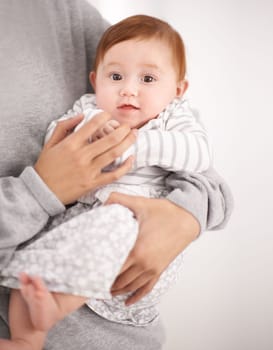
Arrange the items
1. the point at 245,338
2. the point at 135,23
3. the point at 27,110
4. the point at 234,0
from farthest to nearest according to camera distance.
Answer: the point at 245,338 < the point at 234,0 < the point at 135,23 < the point at 27,110

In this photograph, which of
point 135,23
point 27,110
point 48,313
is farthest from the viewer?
point 135,23

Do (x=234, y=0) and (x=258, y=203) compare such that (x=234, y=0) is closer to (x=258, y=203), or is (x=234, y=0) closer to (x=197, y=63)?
(x=197, y=63)

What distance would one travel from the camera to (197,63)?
175cm

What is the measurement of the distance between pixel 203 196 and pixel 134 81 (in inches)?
12.1

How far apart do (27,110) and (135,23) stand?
34 centimetres

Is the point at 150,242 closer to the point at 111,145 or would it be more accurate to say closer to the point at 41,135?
the point at 111,145

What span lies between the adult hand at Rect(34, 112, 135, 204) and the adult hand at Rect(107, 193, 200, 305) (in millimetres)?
54

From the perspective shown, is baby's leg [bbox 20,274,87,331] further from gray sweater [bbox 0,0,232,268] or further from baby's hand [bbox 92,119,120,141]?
baby's hand [bbox 92,119,120,141]

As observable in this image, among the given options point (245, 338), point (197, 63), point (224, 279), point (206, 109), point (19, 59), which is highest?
point (19, 59)

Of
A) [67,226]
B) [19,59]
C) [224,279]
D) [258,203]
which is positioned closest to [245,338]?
[224,279]

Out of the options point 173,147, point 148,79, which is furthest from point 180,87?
point 173,147

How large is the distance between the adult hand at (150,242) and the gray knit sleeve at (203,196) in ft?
0.09

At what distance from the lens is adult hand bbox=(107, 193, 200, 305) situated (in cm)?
96

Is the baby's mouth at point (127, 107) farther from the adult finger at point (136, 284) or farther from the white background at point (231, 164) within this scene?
the white background at point (231, 164)
